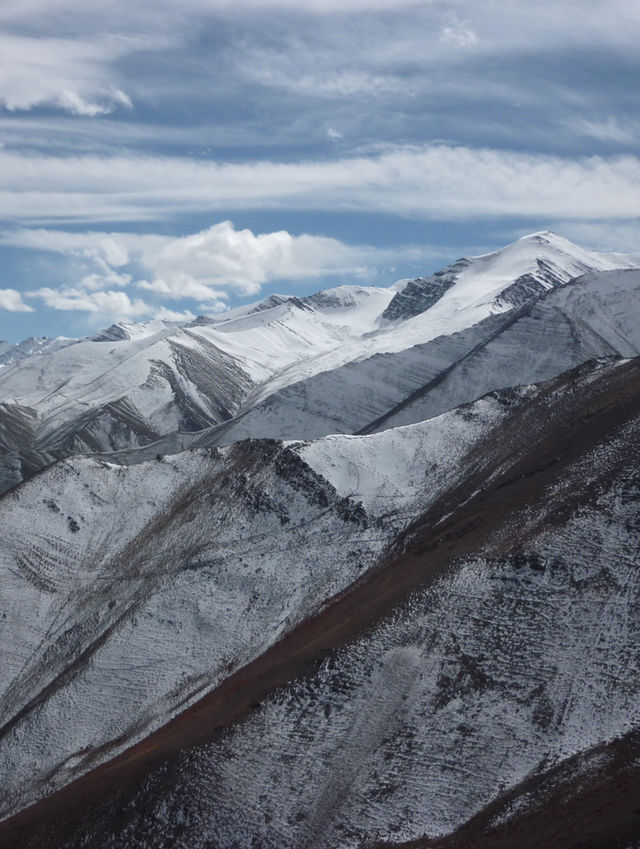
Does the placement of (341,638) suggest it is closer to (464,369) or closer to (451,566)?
(451,566)

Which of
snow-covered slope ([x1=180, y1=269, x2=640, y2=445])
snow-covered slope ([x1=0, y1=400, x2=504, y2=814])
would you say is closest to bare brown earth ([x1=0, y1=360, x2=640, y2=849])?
snow-covered slope ([x1=0, y1=400, x2=504, y2=814])

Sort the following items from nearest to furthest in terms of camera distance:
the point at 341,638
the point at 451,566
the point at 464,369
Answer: the point at 341,638
the point at 451,566
the point at 464,369

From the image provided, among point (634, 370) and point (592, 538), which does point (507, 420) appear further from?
point (592, 538)

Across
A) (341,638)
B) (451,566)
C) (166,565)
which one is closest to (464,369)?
(166,565)

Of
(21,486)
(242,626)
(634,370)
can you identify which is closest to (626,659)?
(242,626)

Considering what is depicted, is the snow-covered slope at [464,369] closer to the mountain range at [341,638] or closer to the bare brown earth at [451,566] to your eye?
the mountain range at [341,638]

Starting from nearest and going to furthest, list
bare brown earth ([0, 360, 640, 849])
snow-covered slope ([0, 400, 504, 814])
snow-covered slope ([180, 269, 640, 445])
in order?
bare brown earth ([0, 360, 640, 849]) → snow-covered slope ([0, 400, 504, 814]) → snow-covered slope ([180, 269, 640, 445])

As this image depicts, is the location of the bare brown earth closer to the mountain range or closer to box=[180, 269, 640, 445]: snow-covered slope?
the mountain range
